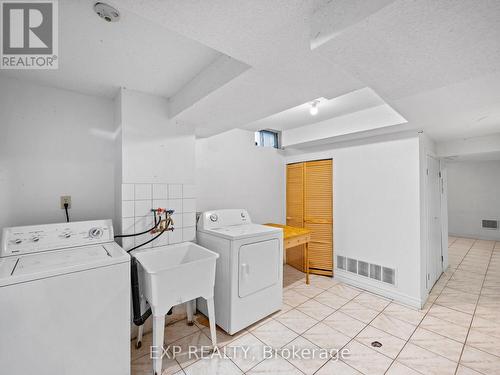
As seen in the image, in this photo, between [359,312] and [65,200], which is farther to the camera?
[359,312]

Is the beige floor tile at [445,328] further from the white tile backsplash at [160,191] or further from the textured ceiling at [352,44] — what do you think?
the white tile backsplash at [160,191]

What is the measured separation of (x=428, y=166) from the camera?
283 centimetres

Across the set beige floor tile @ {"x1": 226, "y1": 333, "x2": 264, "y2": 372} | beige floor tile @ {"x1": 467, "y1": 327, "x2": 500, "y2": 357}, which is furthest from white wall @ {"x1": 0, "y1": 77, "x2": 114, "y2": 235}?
beige floor tile @ {"x1": 467, "y1": 327, "x2": 500, "y2": 357}

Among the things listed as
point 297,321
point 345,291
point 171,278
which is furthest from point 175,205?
point 345,291

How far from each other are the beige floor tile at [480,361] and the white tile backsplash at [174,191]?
109 inches

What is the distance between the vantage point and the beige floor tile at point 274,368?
1622 mm

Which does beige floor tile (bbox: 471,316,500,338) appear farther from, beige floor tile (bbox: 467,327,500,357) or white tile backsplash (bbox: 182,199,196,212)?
white tile backsplash (bbox: 182,199,196,212)

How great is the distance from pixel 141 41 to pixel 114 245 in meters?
1.51

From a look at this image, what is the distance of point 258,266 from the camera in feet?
7.26

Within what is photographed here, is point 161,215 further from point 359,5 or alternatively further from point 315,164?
point 315,164

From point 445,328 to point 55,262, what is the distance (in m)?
3.32

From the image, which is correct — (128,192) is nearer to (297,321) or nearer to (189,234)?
(189,234)

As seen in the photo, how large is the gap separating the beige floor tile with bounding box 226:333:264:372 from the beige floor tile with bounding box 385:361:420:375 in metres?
0.95

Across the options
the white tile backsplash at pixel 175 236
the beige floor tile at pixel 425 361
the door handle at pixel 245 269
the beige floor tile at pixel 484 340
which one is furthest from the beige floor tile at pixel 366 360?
the white tile backsplash at pixel 175 236
